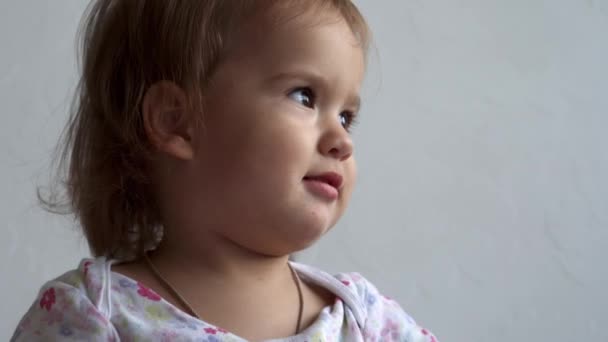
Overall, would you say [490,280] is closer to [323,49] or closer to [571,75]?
[571,75]

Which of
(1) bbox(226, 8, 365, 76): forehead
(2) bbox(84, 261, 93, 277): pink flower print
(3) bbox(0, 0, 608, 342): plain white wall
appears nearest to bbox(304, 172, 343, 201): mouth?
(1) bbox(226, 8, 365, 76): forehead

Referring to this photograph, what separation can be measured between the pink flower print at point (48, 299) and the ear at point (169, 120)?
0.16 m

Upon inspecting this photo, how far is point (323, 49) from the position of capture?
663 millimetres

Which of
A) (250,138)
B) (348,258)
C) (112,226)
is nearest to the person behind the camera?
(250,138)

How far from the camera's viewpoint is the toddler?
0.63m

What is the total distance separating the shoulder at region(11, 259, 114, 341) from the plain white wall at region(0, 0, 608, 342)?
61 centimetres

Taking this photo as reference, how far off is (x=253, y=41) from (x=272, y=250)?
186 mm

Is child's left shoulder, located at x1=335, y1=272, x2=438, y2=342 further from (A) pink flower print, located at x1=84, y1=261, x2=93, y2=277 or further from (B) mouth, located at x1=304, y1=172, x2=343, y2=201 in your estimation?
(A) pink flower print, located at x1=84, y1=261, x2=93, y2=277

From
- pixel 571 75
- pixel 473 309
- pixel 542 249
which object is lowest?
pixel 473 309

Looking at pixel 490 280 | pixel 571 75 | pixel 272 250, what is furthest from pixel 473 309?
pixel 272 250

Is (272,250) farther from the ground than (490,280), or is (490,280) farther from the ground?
(272,250)

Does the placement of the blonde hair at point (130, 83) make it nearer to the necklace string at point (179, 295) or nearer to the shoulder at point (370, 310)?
the necklace string at point (179, 295)

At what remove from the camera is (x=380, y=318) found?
77cm

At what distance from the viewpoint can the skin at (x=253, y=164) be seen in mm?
637
